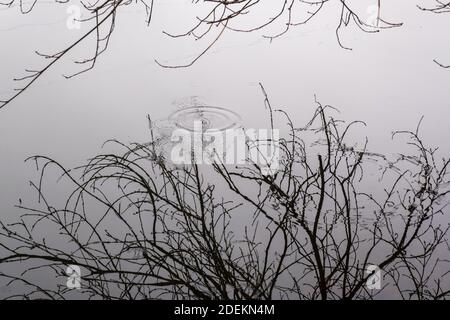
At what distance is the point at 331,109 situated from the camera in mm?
3539

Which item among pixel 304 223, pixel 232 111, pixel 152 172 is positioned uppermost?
pixel 232 111
